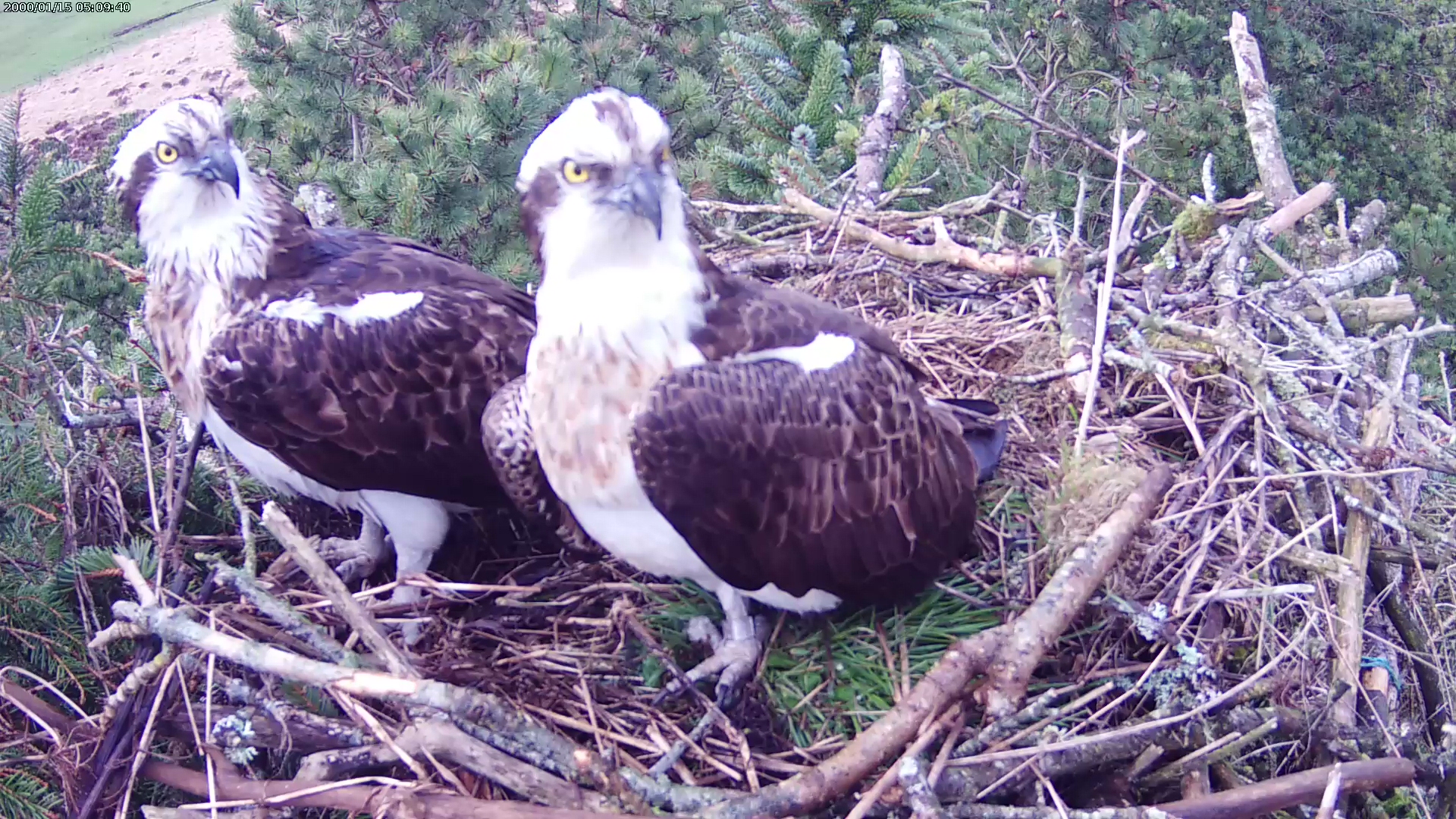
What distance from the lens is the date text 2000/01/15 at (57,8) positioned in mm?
5066

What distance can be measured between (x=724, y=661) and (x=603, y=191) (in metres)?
1.38

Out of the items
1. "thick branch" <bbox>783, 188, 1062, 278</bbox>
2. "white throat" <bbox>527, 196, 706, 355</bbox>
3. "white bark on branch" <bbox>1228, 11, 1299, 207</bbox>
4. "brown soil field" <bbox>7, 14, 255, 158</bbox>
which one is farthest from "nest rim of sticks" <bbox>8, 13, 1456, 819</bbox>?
"brown soil field" <bbox>7, 14, 255, 158</bbox>

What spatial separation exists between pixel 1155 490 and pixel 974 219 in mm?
2603

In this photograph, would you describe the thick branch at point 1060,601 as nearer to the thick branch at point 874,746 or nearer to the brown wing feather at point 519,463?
the thick branch at point 874,746

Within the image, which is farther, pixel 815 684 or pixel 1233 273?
pixel 1233 273

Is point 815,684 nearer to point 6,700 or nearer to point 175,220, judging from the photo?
point 6,700

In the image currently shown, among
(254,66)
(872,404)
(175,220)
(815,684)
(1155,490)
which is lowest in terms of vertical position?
(815,684)

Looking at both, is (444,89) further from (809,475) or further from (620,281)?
(809,475)

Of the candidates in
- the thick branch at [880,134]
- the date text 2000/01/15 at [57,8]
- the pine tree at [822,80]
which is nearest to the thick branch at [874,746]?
the thick branch at [880,134]

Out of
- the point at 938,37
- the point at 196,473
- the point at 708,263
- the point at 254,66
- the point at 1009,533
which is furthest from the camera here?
the point at 254,66

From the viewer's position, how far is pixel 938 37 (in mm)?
5488

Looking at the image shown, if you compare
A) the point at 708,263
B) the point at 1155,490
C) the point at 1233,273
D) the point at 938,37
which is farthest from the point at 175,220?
the point at 938,37

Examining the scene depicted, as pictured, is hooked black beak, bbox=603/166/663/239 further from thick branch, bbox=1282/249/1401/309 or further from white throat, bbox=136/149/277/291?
thick branch, bbox=1282/249/1401/309

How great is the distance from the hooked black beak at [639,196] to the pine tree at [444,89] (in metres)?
2.07
